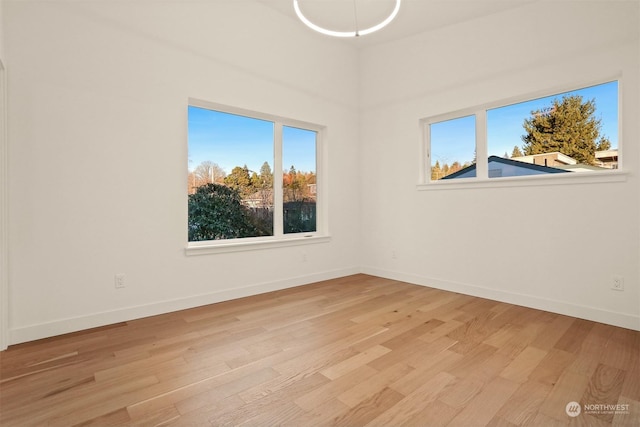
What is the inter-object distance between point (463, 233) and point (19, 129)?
4358mm

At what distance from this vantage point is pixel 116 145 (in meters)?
2.90

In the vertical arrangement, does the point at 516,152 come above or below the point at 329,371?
above

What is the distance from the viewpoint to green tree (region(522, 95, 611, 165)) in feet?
10.3

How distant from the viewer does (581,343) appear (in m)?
2.49

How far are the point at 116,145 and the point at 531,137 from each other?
4.14m

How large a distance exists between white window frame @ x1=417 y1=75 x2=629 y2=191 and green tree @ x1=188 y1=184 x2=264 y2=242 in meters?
2.31

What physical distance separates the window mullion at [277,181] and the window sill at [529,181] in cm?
184

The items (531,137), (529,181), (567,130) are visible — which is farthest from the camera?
(531,137)

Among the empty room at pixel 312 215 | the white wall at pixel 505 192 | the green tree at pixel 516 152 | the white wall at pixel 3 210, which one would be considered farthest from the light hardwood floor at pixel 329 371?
the green tree at pixel 516 152

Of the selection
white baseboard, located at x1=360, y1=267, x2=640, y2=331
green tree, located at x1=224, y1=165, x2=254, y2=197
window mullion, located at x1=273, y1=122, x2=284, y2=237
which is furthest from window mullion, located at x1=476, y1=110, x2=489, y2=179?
green tree, located at x1=224, y1=165, x2=254, y2=197

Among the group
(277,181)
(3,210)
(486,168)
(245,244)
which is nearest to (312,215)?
(277,181)

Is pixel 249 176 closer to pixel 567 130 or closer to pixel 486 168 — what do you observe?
pixel 486 168

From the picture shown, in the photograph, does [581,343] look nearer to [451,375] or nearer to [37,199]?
[451,375]

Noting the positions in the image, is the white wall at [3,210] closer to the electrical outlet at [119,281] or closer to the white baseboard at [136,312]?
the white baseboard at [136,312]
